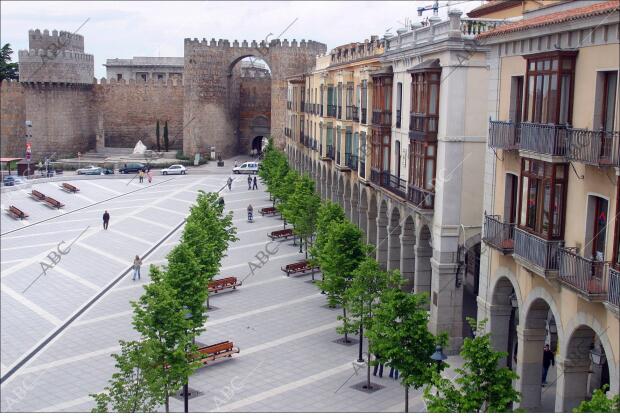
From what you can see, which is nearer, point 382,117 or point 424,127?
point 424,127

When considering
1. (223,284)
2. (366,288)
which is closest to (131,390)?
(366,288)

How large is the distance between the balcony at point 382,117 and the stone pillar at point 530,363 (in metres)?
13.4

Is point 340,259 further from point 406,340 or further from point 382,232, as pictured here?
point 406,340

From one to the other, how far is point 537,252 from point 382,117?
48.5ft

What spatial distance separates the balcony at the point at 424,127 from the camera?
890 inches

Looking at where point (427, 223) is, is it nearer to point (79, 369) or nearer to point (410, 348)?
point (410, 348)

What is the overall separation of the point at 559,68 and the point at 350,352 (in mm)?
11817

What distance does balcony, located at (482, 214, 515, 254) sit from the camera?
52.6 feet

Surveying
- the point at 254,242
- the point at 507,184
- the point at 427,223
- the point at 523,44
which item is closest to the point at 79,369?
the point at 427,223

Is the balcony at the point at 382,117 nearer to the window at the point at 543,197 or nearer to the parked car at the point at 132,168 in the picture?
the window at the point at 543,197

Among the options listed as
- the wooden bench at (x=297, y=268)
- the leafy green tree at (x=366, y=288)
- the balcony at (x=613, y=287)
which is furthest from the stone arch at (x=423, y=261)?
the balcony at (x=613, y=287)

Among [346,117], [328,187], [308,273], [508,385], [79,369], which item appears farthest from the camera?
[328,187]

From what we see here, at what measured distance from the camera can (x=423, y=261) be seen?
24.9 metres

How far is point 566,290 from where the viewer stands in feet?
45.9
